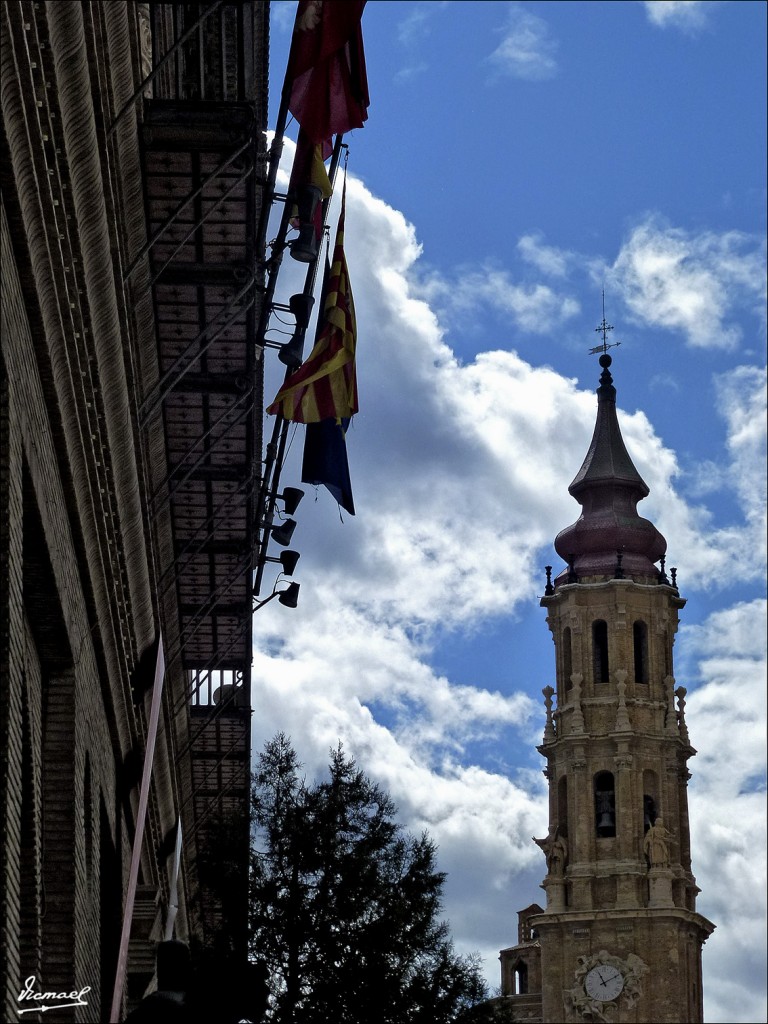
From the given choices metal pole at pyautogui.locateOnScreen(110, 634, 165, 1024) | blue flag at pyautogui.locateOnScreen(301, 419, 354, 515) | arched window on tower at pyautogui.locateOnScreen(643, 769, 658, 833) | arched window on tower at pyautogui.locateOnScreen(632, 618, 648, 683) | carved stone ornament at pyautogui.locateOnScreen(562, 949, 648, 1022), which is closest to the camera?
metal pole at pyautogui.locateOnScreen(110, 634, 165, 1024)

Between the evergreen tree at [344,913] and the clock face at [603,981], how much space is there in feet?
206

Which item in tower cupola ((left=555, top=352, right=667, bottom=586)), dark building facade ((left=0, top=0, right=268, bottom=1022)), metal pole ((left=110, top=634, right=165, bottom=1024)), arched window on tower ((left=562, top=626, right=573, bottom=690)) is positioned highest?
tower cupola ((left=555, top=352, right=667, bottom=586))

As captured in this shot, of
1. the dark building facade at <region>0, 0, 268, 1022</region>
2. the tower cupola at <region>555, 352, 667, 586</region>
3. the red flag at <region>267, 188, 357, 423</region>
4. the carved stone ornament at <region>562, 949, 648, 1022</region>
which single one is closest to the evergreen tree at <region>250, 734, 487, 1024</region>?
the dark building facade at <region>0, 0, 268, 1022</region>

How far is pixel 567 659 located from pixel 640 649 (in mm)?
3197

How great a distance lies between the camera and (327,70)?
65.0 ft

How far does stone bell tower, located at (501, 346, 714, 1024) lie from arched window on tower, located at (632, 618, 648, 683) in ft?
0.26

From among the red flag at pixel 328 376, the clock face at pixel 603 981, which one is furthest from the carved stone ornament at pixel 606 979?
the red flag at pixel 328 376

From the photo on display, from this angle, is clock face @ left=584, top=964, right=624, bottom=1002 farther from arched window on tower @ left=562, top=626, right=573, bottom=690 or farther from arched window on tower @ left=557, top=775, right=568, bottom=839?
arched window on tower @ left=562, top=626, right=573, bottom=690

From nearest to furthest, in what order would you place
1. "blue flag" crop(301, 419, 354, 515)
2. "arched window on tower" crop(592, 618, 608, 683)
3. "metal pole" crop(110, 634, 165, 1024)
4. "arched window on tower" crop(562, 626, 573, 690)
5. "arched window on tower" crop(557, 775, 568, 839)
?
"metal pole" crop(110, 634, 165, 1024)
"blue flag" crop(301, 419, 354, 515)
"arched window on tower" crop(557, 775, 568, 839)
"arched window on tower" crop(592, 618, 608, 683)
"arched window on tower" crop(562, 626, 573, 690)

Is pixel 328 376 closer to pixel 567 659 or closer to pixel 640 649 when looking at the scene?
pixel 567 659

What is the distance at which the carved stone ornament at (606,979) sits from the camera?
93188 mm

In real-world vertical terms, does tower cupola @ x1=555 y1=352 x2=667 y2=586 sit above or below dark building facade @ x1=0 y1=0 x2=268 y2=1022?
above

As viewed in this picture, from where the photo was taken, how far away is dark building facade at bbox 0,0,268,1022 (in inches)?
533

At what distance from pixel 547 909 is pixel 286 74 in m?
78.9
